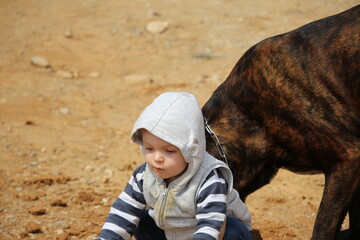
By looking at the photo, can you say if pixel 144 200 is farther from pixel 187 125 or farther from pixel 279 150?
pixel 279 150

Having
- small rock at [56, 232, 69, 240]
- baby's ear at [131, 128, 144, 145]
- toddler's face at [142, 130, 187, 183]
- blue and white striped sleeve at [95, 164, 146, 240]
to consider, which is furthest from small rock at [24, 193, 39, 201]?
toddler's face at [142, 130, 187, 183]

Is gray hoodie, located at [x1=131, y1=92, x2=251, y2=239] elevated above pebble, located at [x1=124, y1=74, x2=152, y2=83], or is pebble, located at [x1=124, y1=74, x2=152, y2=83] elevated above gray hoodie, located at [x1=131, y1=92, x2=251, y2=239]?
gray hoodie, located at [x1=131, y1=92, x2=251, y2=239]

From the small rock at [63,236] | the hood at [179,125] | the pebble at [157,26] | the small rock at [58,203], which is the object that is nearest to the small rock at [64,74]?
the pebble at [157,26]

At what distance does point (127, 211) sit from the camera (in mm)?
3182

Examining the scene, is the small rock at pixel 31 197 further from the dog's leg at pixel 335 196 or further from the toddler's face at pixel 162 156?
the dog's leg at pixel 335 196

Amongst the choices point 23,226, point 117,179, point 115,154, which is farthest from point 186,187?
point 115,154

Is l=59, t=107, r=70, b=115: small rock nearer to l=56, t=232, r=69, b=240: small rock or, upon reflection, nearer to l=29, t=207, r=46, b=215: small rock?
l=29, t=207, r=46, b=215: small rock

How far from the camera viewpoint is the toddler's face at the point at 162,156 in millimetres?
2908

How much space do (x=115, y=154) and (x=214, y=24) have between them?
4889 millimetres

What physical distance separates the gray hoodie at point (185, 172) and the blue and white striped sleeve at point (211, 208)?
5 cm

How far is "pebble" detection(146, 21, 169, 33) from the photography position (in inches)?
387

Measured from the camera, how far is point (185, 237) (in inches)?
124

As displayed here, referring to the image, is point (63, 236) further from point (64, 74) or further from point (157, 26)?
point (157, 26)

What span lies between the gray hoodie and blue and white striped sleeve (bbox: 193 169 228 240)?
0.17ft
